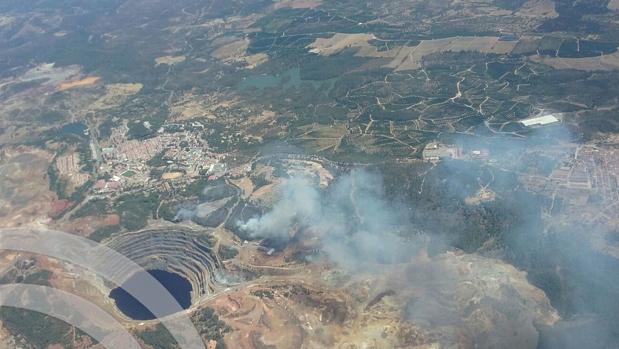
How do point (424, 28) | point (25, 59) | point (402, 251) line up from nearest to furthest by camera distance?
point (402, 251)
point (424, 28)
point (25, 59)

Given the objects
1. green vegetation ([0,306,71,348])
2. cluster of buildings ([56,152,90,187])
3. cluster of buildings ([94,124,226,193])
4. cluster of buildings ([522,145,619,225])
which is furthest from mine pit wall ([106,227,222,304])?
cluster of buildings ([522,145,619,225])

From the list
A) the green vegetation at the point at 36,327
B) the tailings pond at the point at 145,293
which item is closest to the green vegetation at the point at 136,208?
the tailings pond at the point at 145,293

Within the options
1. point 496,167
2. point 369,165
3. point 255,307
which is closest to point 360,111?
point 369,165

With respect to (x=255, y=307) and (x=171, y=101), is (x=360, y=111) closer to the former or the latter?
(x=171, y=101)

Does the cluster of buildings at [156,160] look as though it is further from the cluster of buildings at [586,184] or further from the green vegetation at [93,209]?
the cluster of buildings at [586,184]

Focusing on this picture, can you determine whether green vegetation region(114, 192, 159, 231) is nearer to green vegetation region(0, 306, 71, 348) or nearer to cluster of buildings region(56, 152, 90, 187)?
cluster of buildings region(56, 152, 90, 187)
